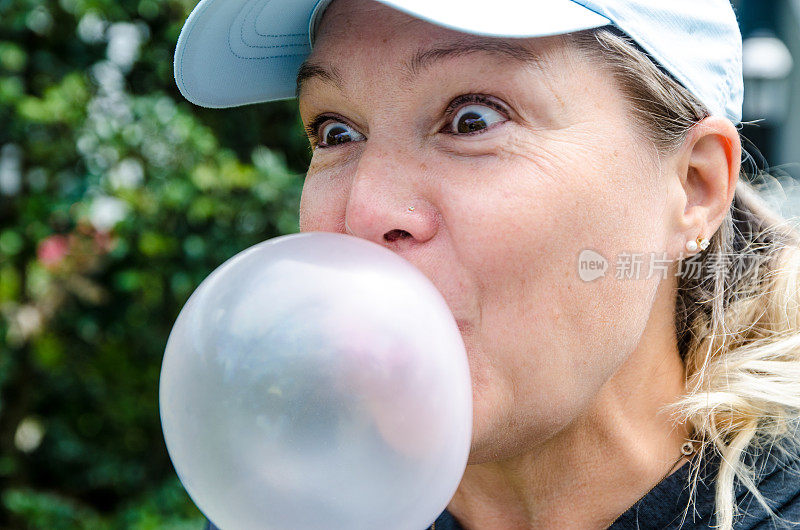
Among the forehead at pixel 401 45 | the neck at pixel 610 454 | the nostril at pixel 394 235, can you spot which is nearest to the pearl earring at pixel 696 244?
the neck at pixel 610 454

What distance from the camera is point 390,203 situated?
1340 mm

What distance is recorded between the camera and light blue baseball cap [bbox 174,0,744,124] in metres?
1.27

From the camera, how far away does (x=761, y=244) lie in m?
1.82

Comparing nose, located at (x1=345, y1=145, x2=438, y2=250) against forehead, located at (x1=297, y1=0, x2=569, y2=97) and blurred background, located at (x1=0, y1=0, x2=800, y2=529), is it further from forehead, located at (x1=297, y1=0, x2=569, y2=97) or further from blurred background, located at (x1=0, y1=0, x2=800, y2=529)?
blurred background, located at (x1=0, y1=0, x2=800, y2=529)

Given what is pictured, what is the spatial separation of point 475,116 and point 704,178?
19.8 inches

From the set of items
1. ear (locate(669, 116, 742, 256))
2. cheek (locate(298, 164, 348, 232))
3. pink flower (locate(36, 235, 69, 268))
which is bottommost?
pink flower (locate(36, 235, 69, 268))

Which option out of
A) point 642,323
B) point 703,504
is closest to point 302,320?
point 642,323

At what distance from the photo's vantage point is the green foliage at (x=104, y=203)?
9.43ft

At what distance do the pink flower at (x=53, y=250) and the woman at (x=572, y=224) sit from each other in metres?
1.46

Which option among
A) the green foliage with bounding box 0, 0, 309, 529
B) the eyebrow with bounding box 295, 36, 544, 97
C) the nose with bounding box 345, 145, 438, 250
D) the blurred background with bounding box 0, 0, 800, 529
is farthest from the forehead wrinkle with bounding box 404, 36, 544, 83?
the green foliage with bounding box 0, 0, 309, 529

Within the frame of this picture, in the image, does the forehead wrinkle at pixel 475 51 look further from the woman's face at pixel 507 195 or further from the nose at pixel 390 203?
the nose at pixel 390 203

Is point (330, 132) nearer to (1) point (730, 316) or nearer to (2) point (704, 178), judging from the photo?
(2) point (704, 178)

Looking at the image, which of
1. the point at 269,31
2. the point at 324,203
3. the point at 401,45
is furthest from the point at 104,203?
the point at 401,45

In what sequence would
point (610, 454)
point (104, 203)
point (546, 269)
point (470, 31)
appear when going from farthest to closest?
point (104, 203), point (610, 454), point (546, 269), point (470, 31)
